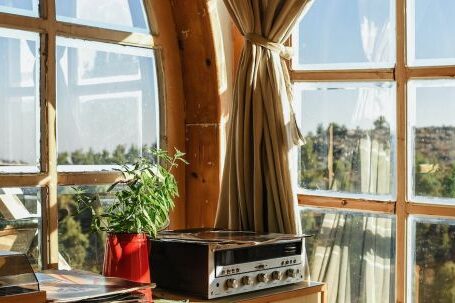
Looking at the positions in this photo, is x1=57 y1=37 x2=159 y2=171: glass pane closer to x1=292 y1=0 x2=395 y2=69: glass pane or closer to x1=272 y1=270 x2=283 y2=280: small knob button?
x1=292 y1=0 x2=395 y2=69: glass pane

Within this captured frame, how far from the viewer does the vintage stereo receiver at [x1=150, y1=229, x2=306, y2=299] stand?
262 cm

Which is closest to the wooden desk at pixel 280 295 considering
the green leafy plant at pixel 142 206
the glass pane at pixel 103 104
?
the green leafy plant at pixel 142 206

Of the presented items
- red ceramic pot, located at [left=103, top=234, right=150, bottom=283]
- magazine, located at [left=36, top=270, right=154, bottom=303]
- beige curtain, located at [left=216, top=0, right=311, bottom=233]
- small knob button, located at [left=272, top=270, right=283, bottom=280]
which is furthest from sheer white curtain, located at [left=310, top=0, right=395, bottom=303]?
magazine, located at [left=36, top=270, right=154, bottom=303]

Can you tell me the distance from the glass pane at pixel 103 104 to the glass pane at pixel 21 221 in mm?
194

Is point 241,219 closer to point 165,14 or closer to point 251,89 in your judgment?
point 251,89

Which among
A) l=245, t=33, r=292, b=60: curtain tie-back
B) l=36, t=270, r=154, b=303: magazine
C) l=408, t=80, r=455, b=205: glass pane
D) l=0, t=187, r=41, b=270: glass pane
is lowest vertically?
l=36, t=270, r=154, b=303: magazine

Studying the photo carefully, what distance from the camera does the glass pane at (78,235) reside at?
3062mm

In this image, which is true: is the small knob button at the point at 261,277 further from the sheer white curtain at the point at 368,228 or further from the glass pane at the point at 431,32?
the glass pane at the point at 431,32

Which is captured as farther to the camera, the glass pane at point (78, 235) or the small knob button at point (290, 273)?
the glass pane at point (78, 235)

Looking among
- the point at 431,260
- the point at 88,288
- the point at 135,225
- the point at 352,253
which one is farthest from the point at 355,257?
the point at 88,288

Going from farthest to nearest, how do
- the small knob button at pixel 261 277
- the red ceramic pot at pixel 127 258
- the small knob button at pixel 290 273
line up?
1. the small knob button at pixel 290 273
2. the small knob button at pixel 261 277
3. the red ceramic pot at pixel 127 258

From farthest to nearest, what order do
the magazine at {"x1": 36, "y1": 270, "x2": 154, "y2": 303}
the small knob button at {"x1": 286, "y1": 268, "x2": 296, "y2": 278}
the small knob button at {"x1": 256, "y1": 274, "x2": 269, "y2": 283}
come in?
the small knob button at {"x1": 286, "y1": 268, "x2": 296, "y2": 278}, the small knob button at {"x1": 256, "y1": 274, "x2": 269, "y2": 283}, the magazine at {"x1": 36, "y1": 270, "x2": 154, "y2": 303}

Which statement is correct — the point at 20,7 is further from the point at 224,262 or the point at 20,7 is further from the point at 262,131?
the point at 224,262

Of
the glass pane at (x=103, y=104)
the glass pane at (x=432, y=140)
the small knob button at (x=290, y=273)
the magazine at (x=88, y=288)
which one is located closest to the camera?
the magazine at (x=88, y=288)
